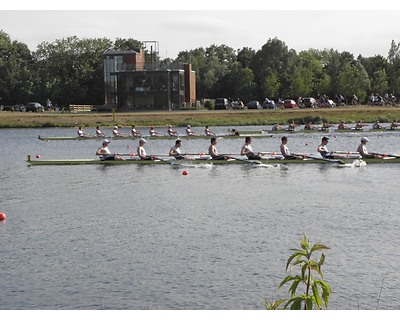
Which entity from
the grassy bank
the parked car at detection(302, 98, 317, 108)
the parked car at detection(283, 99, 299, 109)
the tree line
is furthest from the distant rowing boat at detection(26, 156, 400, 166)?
the tree line

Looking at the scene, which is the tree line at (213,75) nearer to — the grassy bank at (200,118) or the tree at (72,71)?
the tree at (72,71)

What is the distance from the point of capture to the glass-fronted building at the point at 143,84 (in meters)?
83.0

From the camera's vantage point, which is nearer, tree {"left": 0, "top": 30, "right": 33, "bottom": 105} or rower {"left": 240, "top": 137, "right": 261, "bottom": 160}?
rower {"left": 240, "top": 137, "right": 261, "bottom": 160}

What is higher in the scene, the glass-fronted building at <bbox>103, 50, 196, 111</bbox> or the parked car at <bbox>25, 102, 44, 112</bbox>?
the glass-fronted building at <bbox>103, 50, 196, 111</bbox>

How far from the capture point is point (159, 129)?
199 ft

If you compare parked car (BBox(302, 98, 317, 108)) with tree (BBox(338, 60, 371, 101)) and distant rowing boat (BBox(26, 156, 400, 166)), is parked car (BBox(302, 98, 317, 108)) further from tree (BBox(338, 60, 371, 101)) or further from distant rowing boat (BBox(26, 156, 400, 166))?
distant rowing boat (BBox(26, 156, 400, 166))

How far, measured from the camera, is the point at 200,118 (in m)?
69.1

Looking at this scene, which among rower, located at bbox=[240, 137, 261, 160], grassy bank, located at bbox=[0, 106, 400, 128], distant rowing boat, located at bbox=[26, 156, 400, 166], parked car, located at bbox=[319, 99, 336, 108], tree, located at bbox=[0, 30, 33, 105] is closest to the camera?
distant rowing boat, located at bbox=[26, 156, 400, 166]

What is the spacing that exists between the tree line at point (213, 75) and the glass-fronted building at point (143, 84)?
16.7ft

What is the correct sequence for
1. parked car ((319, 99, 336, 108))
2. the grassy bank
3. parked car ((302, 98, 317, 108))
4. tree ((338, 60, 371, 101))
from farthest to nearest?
1. tree ((338, 60, 371, 101))
2. parked car ((302, 98, 317, 108))
3. parked car ((319, 99, 336, 108))
4. the grassy bank

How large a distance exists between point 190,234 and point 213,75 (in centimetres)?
8107

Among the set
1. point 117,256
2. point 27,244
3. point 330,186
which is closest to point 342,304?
point 117,256

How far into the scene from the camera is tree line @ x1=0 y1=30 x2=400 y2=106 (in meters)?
91.6

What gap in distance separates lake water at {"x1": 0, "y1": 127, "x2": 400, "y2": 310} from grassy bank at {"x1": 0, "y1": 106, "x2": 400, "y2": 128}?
33.3m
